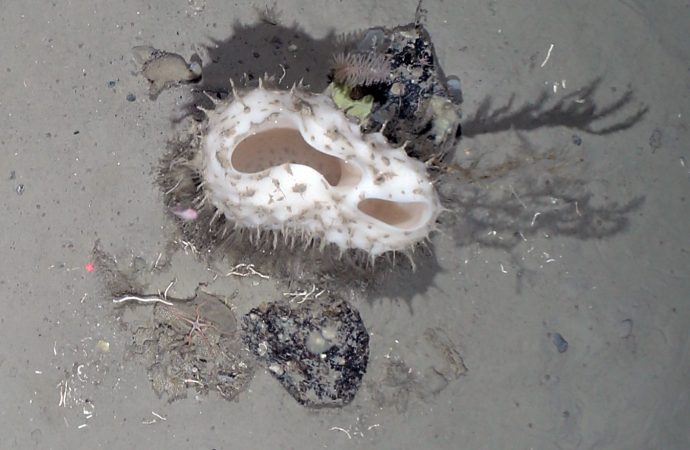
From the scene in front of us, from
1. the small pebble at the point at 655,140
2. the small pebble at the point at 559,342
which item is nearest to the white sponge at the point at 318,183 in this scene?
the small pebble at the point at 559,342

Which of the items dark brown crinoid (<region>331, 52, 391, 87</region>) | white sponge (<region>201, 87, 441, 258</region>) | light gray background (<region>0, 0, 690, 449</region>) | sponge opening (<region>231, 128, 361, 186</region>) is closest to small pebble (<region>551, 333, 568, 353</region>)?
light gray background (<region>0, 0, 690, 449</region>)

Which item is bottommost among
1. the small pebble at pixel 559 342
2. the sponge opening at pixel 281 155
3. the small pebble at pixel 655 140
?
the small pebble at pixel 559 342

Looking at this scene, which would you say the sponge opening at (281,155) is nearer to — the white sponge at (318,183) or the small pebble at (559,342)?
the white sponge at (318,183)

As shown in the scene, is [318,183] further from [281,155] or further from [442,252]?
[442,252]

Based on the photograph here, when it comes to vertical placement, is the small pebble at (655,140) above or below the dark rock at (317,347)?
above

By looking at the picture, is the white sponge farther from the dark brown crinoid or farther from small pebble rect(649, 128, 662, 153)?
small pebble rect(649, 128, 662, 153)
